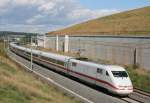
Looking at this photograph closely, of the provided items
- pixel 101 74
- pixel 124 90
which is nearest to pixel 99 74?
pixel 101 74

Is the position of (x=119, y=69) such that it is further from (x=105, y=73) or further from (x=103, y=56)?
(x=103, y=56)

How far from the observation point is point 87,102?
29156 millimetres

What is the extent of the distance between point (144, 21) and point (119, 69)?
218 feet

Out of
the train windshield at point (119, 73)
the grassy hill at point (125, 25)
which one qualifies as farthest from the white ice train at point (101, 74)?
the grassy hill at point (125, 25)

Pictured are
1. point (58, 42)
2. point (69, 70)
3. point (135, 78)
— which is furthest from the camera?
point (58, 42)

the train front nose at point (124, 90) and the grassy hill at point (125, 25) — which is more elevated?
the grassy hill at point (125, 25)

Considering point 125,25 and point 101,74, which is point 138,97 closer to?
point 101,74

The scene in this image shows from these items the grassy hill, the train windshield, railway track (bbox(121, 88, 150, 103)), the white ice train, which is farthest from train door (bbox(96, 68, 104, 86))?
the grassy hill

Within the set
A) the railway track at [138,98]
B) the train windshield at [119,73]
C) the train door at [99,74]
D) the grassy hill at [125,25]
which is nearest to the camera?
the railway track at [138,98]

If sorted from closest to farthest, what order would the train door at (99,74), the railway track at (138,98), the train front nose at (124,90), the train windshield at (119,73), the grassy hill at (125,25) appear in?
1. the train front nose at (124,90)
2. the railway track at (138,98)
3. the train windshield at (119,73)
4. the train door at (99,74)
5. the grassy hill at (125,25)

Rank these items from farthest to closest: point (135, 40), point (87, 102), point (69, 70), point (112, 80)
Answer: point (135, 40) → point (69, 70) → point (112, 80) → point (87, 102)

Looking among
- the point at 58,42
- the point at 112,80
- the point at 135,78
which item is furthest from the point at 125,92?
the point at 58,42

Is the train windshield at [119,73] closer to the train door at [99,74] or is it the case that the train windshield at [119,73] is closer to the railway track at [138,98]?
the train door at [99,74]

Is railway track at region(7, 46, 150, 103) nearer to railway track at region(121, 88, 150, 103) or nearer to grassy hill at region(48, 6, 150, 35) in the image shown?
railway track at region(121, 88, 150, 103)
